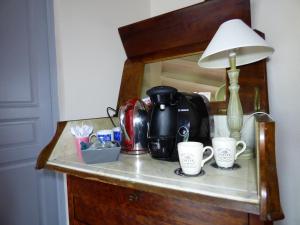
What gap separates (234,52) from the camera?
31.4 inches

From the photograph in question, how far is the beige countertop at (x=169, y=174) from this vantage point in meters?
0.48

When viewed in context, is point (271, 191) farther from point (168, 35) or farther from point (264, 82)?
point (168, 35)

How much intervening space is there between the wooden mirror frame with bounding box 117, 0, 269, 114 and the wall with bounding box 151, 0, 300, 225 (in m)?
0.12

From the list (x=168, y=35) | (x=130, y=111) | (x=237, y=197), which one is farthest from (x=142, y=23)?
(x=237, y=197)

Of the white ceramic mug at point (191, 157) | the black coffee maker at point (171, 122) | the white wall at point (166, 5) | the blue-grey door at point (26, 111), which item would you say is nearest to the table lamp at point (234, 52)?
the black coffee maker at point (171, 122)

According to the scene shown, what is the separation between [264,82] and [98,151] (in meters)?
0.70

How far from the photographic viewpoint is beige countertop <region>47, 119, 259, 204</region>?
18.8 inches

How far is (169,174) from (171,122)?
192 millimetres

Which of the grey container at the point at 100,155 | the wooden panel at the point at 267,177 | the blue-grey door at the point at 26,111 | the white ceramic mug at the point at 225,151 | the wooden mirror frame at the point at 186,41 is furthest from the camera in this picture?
the blue-grey door at the point at 26,111

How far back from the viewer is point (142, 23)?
1.16 m

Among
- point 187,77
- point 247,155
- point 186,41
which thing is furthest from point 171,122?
point 186,41

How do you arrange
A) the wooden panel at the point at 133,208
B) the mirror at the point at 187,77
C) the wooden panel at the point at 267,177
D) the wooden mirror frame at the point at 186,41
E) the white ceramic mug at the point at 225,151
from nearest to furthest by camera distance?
the wooden panel at the point at 267,177 → the wooden panel at the point at 133,208 → the white ceramic mug at the point at 225,151 → the wooden mirror frame at the point at 186,41 → the mirror at the point at 187,77

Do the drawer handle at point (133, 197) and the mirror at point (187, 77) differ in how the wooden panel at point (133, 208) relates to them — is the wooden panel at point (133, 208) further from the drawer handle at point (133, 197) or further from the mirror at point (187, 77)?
A: the mirror at point (187, 77)

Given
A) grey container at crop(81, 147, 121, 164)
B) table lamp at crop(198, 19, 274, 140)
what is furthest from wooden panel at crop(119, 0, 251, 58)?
grey container at crop(81, 147, 121, 164)
